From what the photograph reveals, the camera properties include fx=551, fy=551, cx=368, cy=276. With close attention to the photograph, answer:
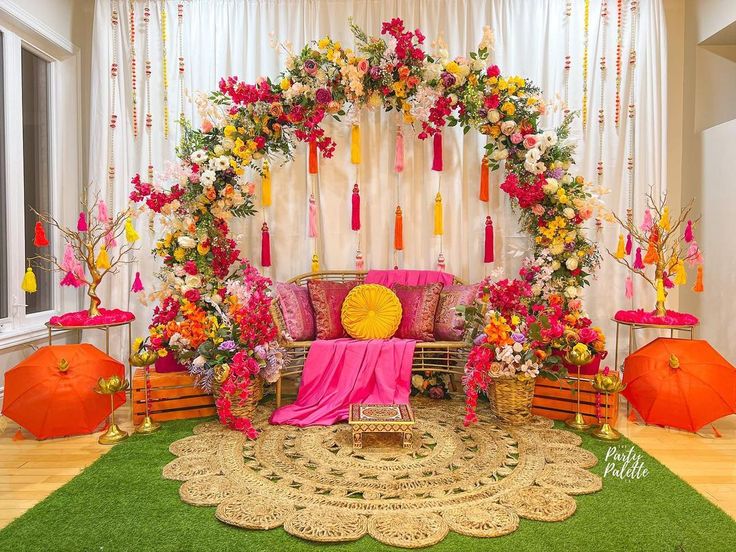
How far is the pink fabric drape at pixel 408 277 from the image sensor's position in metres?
4.42

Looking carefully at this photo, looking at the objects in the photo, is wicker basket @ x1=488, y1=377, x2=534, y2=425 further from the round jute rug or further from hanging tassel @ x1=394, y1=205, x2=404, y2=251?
hanging tassel @ x1=394, y1=205, x2=404, y2=251

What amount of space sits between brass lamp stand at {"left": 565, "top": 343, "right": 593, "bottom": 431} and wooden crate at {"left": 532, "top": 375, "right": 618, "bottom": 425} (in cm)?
6

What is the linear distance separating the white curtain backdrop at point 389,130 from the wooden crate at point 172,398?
3.74 feet

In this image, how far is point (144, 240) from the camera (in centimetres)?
460

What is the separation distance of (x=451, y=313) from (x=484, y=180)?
115 cm

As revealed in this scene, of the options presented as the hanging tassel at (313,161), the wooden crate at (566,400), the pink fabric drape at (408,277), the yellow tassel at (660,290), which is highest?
the hanging tassel at (313,161)

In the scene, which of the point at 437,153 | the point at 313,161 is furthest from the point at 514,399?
the point at 313,161

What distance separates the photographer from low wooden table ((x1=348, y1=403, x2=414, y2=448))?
3.06 metres

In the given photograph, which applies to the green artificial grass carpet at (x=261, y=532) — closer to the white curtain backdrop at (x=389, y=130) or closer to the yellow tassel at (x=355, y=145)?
the white curtain backdrop at (x=389, y=130)

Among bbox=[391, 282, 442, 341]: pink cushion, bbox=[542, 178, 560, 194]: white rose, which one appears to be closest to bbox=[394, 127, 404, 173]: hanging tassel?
bbox=[391, 282, 442, 341]: pink cushion

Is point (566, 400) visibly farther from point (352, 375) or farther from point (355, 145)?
point (355, 145)

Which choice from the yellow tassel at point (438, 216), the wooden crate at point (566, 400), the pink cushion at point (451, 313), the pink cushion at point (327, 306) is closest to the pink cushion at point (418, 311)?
the pink cushion at point (451, 313)

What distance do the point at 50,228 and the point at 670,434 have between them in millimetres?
4813

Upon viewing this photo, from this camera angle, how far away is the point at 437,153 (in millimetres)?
4484
